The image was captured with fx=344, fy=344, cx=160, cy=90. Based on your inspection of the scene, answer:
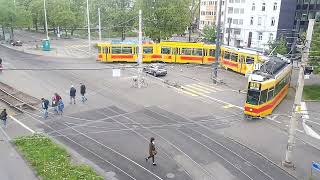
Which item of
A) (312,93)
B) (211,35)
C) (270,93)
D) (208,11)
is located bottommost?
(312,93)

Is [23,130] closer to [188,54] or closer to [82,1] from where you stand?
[188,54]

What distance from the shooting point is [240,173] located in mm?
17312

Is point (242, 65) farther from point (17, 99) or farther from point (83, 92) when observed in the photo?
point (17, 99)

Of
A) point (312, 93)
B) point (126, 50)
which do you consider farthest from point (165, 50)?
point (312, 93)

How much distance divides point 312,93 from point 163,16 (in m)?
24.5

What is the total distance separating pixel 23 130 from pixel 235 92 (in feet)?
63.9

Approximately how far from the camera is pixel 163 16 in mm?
50281

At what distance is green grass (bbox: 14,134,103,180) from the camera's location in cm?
1611

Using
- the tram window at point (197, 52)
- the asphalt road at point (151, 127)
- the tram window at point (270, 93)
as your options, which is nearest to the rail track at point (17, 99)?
the asphalt road at point (151, 127)

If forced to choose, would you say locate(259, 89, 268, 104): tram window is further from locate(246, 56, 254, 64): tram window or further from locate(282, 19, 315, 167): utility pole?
locate(246, 56, 254, 64): tram window

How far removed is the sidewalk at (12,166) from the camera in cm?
1609

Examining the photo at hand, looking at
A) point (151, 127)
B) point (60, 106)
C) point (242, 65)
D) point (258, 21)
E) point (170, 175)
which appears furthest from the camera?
point (258, 21)

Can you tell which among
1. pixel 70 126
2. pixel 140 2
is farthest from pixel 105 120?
pixel 140 2

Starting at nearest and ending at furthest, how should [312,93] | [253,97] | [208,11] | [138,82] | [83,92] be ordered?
[253,97] < [83,92] < [138,82] < [312,93] < [208,11]
